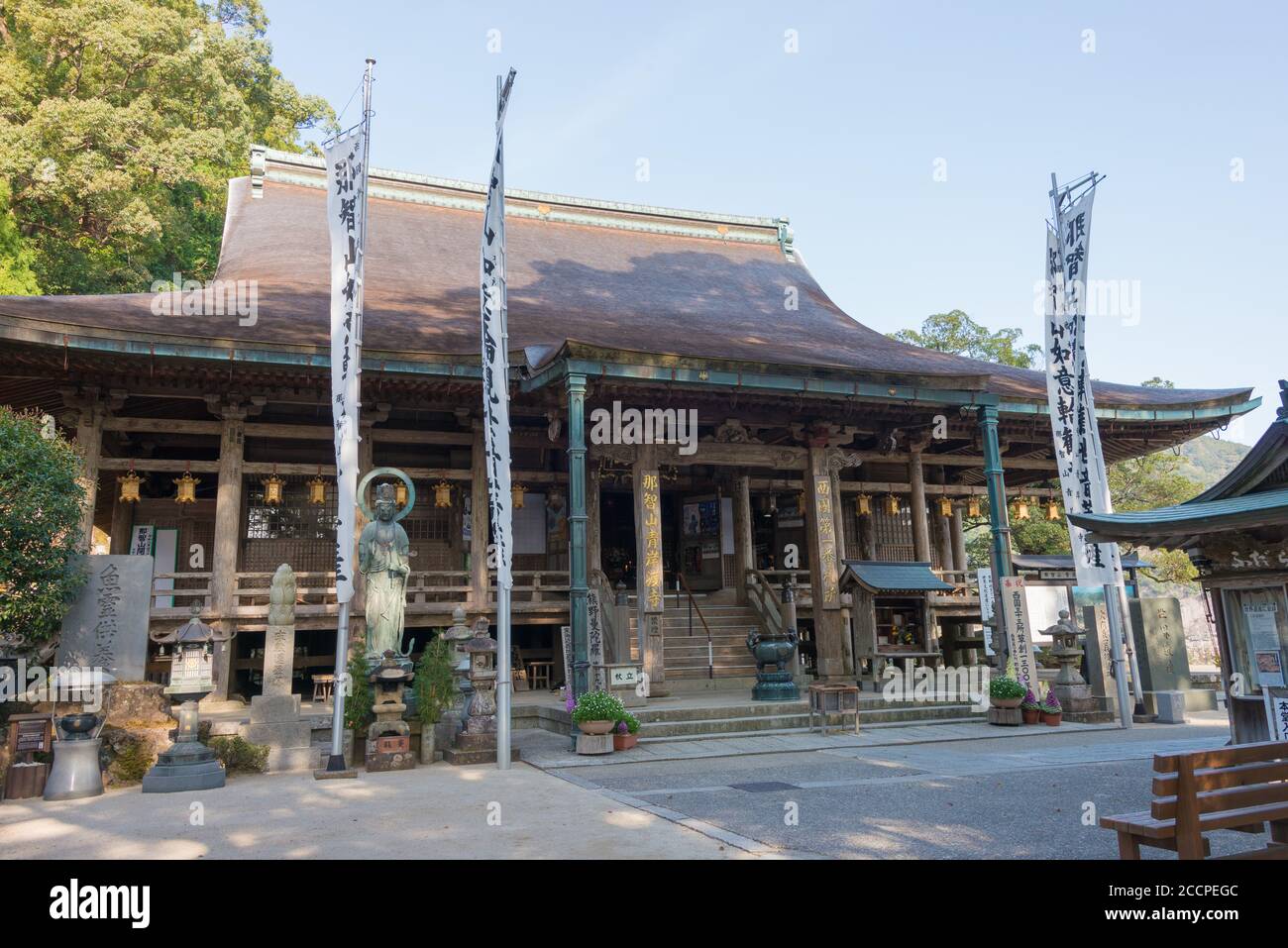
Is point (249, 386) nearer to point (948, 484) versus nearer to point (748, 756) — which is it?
point (748, 756)

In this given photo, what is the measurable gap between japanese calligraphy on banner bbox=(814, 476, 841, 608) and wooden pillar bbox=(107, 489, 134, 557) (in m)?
12.0

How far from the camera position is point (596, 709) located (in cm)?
1032

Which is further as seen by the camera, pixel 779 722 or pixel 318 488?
pixel 318 488

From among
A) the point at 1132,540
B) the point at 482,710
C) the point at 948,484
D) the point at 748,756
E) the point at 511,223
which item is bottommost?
the point at 748,756

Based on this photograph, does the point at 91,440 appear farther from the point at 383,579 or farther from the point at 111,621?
the point at 383,579

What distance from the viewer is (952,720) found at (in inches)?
512

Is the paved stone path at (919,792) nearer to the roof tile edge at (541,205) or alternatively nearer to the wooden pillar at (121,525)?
the wooden pillar at (121,525)

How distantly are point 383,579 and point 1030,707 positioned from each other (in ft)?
30.6

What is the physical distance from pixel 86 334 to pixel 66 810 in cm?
672

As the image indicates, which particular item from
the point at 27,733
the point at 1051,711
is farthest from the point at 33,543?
the point at 1051,711

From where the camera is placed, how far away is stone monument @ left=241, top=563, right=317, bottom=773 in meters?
9.62

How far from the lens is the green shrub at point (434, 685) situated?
397 inches

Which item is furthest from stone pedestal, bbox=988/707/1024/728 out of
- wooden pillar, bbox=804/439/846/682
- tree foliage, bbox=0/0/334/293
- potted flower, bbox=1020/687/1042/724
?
tree foliage, bbox=0/0/334/293

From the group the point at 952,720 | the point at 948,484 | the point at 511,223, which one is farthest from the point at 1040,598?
the point at 511,223
